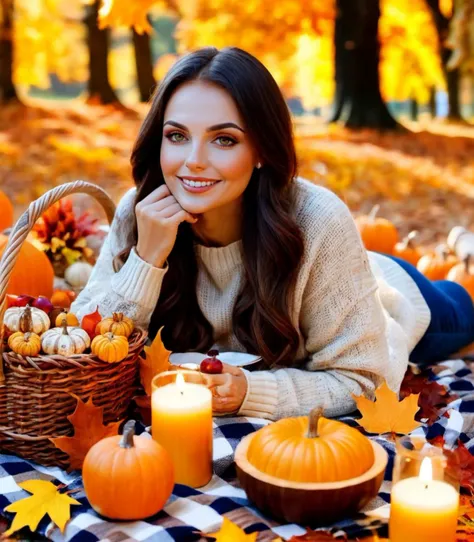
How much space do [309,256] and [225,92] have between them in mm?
513

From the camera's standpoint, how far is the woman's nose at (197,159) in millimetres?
2178

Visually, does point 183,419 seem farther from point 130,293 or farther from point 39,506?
point 130,293

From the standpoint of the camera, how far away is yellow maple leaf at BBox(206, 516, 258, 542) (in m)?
1.65

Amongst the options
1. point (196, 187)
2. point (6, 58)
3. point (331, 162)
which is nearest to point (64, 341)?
point (196, 187)

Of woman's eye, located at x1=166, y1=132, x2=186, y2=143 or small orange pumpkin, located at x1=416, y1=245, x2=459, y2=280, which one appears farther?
small orange pumpkin, located at x1=416, y1=245, x2=459, y2=280

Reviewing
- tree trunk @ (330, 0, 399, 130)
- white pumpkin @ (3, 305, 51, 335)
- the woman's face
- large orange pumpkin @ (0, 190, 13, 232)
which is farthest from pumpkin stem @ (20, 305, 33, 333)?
tree trunk @ (330, 0, 399, 130)

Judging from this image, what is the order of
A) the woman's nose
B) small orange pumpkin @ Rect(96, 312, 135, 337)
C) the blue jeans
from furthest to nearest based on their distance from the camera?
the blue jeans < the woman's nose < small orange pumpkin @ Rect(96, 312, 135, 337)

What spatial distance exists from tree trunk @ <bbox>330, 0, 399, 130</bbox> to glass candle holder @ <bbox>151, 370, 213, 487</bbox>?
8.55 m

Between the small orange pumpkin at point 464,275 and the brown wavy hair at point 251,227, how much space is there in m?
1.53

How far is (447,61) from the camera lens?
13570 mm

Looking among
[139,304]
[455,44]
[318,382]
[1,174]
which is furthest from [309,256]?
[455,44]

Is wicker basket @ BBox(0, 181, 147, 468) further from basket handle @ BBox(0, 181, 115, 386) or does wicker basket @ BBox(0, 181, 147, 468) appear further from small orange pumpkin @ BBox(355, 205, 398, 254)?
small orange pumpkin @ BBox(355, 205, 398, 254)

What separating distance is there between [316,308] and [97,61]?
9440 mm

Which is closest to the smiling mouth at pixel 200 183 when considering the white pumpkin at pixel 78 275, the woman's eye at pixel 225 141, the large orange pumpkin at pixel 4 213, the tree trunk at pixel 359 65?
the woman's eye at pixel 225 141
